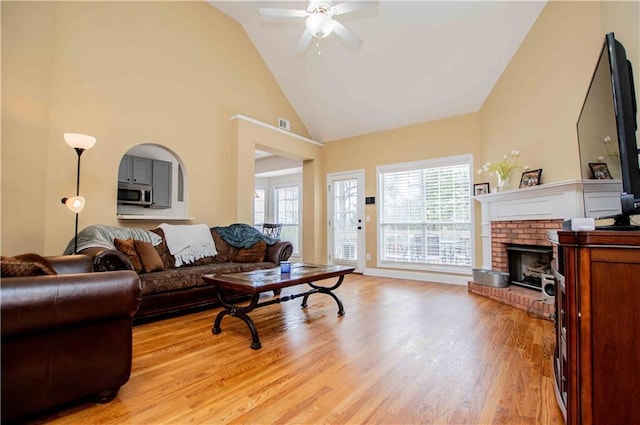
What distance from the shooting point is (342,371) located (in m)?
1.89

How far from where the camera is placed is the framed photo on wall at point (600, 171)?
5.58ft

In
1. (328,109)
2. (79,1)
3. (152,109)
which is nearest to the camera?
(79,1)

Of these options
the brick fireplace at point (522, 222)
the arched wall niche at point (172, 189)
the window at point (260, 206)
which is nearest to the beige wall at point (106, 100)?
the arched wall niche at point (172, 189)

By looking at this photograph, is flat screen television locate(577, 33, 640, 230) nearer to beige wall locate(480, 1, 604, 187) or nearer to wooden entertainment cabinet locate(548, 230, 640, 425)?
wooden entertainment cabinet locate(548, 230, 640, 425)

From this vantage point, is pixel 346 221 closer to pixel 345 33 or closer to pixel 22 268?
pixel 345 33

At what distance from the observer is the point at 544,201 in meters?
3.37

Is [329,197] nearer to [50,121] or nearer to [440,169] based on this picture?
[440,169]

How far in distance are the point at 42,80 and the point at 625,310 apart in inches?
183

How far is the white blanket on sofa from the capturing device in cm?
358

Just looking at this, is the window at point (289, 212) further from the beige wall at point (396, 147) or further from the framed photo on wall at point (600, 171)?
the framed photo on wall at point (600, 171)

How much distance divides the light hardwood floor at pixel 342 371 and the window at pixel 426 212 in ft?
6.09

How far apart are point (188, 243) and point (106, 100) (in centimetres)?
188

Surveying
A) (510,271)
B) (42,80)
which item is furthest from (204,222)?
(510,271)

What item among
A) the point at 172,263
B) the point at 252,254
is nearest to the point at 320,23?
the point at 252,254
